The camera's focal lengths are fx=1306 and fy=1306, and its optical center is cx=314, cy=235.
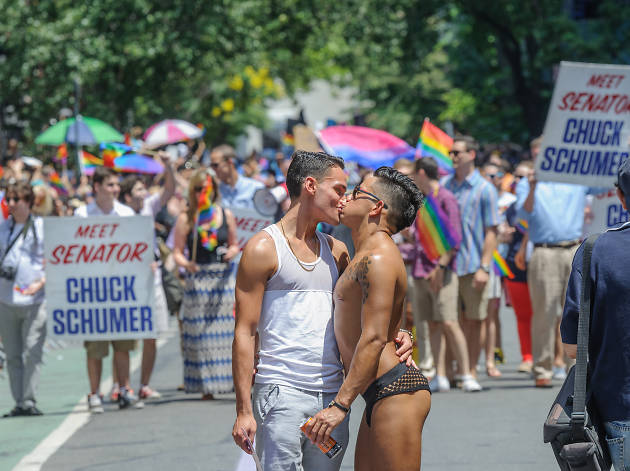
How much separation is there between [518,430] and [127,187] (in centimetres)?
446

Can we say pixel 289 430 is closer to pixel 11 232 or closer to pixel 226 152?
pixel 11 232

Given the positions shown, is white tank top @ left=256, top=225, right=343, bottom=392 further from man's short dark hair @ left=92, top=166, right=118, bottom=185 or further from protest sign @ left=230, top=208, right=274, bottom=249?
protest sign @ left=230, top=208, right=274, bottom=249

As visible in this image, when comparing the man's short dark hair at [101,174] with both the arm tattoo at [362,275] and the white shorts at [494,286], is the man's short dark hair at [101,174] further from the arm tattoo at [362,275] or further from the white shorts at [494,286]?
the arm tattoo at [362,275]

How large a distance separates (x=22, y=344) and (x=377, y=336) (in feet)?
20.6

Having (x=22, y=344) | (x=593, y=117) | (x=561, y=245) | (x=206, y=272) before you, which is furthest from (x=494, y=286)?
(x=22, y=344)

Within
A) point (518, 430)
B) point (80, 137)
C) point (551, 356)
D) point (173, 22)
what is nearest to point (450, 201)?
point (551, 356)

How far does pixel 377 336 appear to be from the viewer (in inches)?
188

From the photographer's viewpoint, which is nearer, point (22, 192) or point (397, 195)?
point (397, 195)

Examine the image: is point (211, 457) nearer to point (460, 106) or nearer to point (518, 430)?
point (518, 430)

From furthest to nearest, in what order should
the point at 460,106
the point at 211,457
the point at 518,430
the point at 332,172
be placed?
the point at 460,106 → the point at 518,430 → the point at 211,457 → the point at 332,172

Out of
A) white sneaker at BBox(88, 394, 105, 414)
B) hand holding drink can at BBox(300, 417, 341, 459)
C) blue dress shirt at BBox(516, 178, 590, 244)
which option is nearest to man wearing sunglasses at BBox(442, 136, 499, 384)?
blue dress shirt at BBox(516, 178, 590, 244)

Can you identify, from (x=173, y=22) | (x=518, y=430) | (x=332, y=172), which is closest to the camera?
(x=332, y=172)

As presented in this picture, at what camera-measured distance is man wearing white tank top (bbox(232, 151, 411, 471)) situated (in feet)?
16.3

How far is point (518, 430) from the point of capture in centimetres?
902
